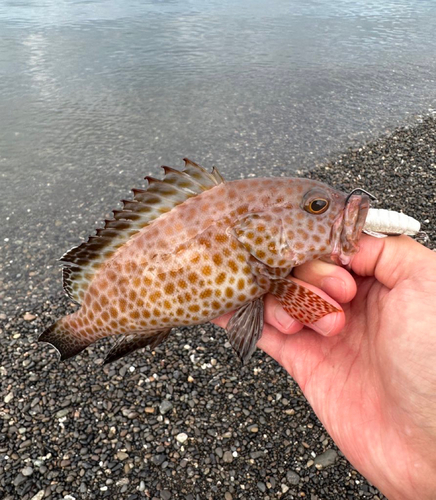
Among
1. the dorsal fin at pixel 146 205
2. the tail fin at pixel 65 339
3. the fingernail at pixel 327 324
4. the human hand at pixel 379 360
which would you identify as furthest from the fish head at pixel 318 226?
the tail fin at pixel 65 339

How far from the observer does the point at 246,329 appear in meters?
3.08

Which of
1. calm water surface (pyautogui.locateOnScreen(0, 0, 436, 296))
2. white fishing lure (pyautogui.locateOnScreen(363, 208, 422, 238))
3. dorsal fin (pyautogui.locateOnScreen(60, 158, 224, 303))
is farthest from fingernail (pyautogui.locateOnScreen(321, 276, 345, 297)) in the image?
calm water surface (pyautogui.locateOnScreen(0, 0, 436, 296))

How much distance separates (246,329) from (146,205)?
1067 millimetres

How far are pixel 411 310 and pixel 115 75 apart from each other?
13.5 meters

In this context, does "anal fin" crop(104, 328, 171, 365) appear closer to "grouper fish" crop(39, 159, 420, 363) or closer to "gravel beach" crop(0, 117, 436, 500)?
"grouper fish" crop(39, 159, 420, 363)

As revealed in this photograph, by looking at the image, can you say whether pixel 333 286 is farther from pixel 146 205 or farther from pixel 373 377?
pixel 146 205

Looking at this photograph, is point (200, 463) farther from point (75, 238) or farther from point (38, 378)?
point (75, 238)

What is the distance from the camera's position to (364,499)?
4199mm

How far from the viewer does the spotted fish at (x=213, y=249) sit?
288 cm

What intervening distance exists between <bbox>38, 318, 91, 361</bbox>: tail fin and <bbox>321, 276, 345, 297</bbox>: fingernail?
171 centimetres

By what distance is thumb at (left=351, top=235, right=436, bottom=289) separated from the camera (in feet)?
9.08

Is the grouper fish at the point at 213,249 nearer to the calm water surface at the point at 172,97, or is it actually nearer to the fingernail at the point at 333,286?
the fingernail at the point at 333,286

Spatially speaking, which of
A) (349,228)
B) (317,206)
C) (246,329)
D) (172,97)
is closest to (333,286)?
(349,228)

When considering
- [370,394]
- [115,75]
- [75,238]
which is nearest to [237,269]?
[370,394]
